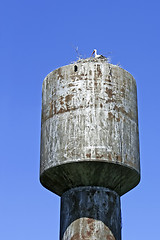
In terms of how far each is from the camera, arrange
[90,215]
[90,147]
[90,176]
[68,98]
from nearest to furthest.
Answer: [90,147], [90,215], [90,176], [68,98]

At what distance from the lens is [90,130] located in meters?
10.5

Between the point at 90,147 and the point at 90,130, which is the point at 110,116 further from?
the point at 90,147

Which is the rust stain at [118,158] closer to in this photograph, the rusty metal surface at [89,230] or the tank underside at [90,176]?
the tank underside at [90,176]

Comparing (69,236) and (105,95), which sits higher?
(105,95)

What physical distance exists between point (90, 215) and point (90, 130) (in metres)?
1.72

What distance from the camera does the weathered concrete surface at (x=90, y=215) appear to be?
10.4 meters

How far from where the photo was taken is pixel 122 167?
415 inches

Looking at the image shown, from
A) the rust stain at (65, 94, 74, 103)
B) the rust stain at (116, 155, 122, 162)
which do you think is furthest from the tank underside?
the rust stain at (65, 94, 74, 103)

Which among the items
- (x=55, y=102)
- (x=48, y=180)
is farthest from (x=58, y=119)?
(x=48, y=180)

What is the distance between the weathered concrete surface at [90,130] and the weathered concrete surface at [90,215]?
212 mm

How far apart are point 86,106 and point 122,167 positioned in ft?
4.78

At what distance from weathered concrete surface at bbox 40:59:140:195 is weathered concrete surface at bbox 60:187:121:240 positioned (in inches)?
8.3

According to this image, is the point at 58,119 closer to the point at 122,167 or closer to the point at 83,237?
the point at 122,167

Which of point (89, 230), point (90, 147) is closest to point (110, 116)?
point (90, 147)
